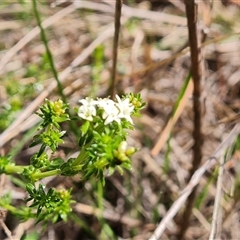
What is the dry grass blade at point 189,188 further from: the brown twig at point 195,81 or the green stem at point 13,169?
the green stem at point 13,169

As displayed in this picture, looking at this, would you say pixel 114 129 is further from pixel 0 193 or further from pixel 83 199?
pixel 83 199

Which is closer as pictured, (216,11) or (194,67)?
(194,67)

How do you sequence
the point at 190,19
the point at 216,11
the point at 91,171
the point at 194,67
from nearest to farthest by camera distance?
the point at 91,171 < the point at 190,19 < the point at 194,67 < the point at 216,11

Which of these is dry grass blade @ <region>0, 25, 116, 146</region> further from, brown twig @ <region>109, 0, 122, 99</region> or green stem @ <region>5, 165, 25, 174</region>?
green stem @ <region>5, 165, 25, 174</region>

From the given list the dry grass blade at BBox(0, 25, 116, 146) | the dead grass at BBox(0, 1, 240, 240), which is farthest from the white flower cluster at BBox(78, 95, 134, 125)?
the dry grass blade at BBox(0, 25, 116, 146)

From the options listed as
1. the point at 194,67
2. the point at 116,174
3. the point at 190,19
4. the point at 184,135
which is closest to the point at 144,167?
the point at 116,174

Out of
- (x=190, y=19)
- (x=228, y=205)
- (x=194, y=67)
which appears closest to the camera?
(x=190, y=19)

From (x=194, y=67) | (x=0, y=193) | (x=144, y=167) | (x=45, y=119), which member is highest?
(x=45, y=119)
